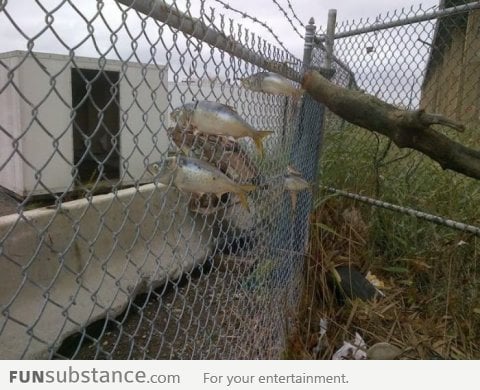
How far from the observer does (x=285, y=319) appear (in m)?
3.02

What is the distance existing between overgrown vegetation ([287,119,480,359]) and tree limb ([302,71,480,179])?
1.49m

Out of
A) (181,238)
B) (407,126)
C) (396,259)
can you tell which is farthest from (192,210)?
(396,259)

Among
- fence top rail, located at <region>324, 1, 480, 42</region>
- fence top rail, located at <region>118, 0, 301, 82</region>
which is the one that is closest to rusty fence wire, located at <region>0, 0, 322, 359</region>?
fence top rail, located at <region>118, 0, 301, 82</region>

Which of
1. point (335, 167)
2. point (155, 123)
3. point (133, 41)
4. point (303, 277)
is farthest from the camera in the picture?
point (155, 123)

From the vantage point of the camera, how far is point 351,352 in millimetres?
2869

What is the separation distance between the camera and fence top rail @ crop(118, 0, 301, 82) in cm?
130

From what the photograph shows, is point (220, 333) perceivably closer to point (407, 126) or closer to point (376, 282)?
point (407, 126)

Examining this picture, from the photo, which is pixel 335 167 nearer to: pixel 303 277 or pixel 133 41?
pixel 303 277

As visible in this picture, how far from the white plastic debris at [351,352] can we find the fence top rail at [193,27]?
201 centimetres

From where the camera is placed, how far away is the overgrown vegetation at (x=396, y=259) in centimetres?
312

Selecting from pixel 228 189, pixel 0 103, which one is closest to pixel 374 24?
pixel 228 189

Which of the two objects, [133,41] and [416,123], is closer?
[133,41]

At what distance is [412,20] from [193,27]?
2858 mm
